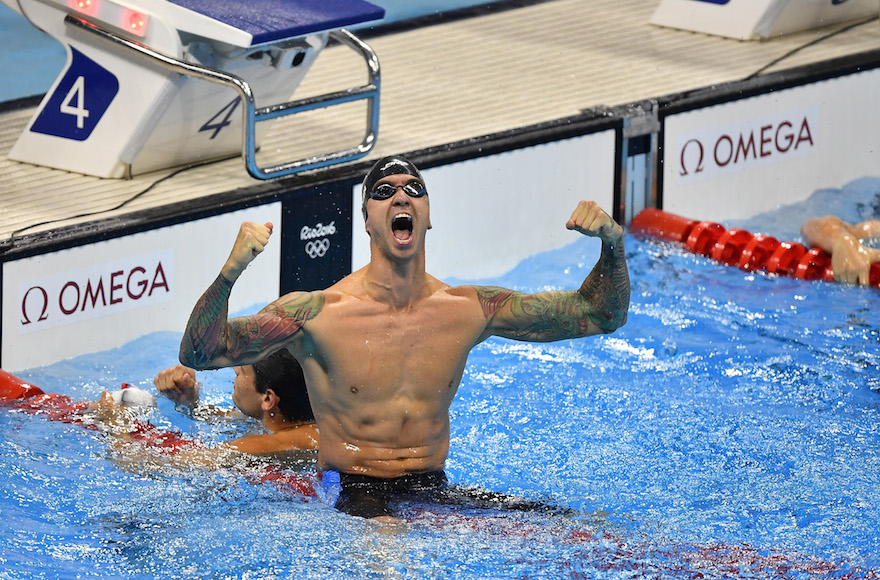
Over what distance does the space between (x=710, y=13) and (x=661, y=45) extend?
346 mm

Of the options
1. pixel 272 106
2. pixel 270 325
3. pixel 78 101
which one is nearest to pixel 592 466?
pixel 270 325

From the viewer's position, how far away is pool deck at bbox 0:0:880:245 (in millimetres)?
5379

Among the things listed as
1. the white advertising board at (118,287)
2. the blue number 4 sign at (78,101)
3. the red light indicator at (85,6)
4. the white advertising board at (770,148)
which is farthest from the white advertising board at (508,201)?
the red light indicator at (85,6)

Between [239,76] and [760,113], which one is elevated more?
[239,76]

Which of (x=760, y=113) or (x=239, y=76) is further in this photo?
(x=760, y=113)

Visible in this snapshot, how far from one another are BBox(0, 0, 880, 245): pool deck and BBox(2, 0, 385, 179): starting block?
0.30 ft

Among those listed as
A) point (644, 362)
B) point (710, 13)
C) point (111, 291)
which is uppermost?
point (710, 13)

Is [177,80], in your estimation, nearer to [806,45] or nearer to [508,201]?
[508,201]

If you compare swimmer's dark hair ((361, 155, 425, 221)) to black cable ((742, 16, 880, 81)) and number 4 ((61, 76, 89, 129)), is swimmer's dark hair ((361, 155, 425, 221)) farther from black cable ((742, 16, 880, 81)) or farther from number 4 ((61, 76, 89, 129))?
black cable ((742, 16, 880, 81))

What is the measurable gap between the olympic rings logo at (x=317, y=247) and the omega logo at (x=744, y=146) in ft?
5.73

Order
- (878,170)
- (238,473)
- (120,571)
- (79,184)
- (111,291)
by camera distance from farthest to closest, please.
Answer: (878,170) → (79,184) → (111,291) → (238,473) → (120,571)

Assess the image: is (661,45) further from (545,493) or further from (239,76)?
(545,493)

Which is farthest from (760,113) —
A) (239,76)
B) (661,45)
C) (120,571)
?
(120,571)

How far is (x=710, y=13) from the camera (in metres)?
7.39
